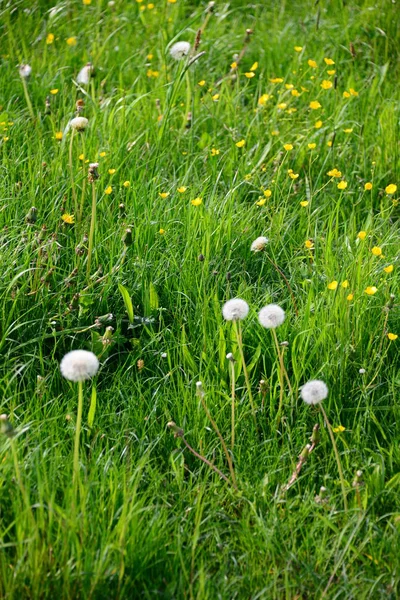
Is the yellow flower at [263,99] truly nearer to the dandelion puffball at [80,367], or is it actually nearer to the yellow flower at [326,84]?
the yellow flower at [326,84]

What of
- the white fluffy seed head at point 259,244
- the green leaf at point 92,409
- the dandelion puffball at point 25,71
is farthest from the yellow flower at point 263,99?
the green leaf at point 92,409

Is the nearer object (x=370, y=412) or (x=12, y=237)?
(x=370, y=412)

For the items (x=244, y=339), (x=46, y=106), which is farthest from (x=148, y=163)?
(x=244, y=339)

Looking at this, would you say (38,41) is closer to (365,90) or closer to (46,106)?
(46,106)

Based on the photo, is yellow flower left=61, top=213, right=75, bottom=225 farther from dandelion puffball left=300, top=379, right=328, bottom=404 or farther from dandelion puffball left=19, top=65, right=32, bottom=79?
dandelion puffball left=300, top=379, right=328, bottom=404

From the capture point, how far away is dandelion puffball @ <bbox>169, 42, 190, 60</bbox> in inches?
153

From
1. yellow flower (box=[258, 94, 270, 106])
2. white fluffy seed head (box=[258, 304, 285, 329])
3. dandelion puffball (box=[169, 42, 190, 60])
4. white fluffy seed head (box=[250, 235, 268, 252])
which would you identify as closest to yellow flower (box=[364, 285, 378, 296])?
white fluffy seed head (box=[250, 235, 268, 252])

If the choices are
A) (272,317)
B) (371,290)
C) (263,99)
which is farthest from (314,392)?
(263,99)

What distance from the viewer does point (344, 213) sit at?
3.42m

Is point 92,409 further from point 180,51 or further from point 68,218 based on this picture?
point 180,51

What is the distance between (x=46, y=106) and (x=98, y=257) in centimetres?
105

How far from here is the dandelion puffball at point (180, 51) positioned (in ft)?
12.7

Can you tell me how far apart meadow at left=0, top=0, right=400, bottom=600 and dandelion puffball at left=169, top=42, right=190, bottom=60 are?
0.4 inches

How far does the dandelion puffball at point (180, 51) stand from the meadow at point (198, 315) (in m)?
0.01
